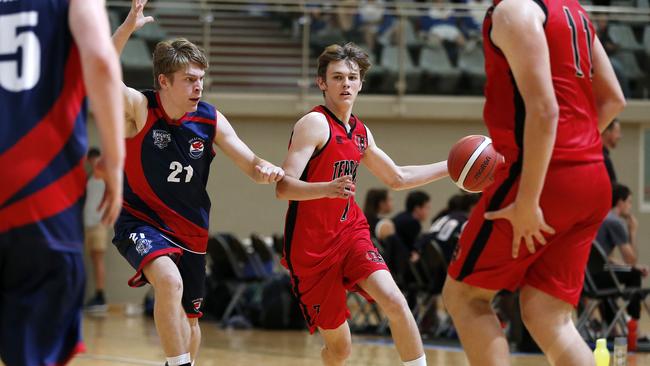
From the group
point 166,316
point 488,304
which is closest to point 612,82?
point 488,304

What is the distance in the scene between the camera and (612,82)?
4.14m

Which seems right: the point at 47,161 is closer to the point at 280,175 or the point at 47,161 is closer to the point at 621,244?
the point at 280,175

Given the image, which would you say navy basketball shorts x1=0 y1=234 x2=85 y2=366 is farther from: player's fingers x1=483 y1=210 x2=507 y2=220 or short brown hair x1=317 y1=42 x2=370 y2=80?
short brown hair x1=317 y1=42 x2=370 y2=80

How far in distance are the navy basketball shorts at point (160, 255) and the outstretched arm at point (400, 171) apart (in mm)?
1135

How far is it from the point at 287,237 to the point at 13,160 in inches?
115

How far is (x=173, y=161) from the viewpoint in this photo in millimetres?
5883

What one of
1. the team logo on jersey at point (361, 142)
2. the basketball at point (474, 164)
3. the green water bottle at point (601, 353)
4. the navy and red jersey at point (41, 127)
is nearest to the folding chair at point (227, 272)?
the green water bottle at point (601, 353)

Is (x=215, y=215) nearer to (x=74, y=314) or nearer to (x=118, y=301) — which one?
(x=118, y=301)

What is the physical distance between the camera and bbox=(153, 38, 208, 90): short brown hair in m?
5.92

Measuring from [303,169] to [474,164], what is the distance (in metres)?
1.01

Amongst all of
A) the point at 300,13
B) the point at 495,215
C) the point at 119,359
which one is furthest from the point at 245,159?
the point at 300,13

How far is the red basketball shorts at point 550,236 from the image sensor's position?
12.7 ft

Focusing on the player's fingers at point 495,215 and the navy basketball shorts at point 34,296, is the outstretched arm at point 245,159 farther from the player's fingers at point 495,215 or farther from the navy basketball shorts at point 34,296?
the navy basketball shorts at point 34,296

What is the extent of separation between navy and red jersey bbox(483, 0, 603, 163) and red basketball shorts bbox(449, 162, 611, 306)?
0.07m
